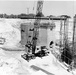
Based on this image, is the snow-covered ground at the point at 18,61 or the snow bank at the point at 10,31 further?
the snow bank at the point at 10,31

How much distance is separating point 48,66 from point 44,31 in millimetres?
11706

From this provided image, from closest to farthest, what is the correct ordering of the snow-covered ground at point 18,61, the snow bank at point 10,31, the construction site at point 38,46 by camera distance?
the snow-covered ground at point 18,61
the construction site at point 38,46
the snow bank at point 10,31

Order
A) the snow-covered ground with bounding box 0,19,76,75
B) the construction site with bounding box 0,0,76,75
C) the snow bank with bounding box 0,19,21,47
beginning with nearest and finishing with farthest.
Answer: the snow-covered ground with bounding box 0,19,76,75
the construction site with bounding box 0,0,76,75
the snow bank with bounding box 0,19,21,47

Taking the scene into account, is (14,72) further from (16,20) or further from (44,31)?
(16,20)

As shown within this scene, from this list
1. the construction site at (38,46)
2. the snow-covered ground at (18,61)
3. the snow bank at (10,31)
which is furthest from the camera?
the snow bank at (10,31)

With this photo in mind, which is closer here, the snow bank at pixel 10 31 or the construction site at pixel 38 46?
the construction site at pixel 38 46

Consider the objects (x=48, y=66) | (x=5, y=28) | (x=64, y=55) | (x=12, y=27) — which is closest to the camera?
(x=48, y=66)

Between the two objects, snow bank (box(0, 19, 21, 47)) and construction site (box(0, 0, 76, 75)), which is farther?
snow bank (box(0, 19, 21, 47))

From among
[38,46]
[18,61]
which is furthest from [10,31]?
[18,61]

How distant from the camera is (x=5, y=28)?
29188mm

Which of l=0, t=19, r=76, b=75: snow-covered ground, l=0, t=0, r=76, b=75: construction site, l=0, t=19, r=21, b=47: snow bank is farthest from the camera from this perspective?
l=0, t=19, r=21, b=47: snow bank

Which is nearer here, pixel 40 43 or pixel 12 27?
pixel 40 43

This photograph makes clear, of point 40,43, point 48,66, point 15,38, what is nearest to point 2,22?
point 15,38

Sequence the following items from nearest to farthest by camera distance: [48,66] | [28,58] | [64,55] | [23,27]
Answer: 1. [48,66]
2. [28,58]
3. [64,55]
4. [23,27]
